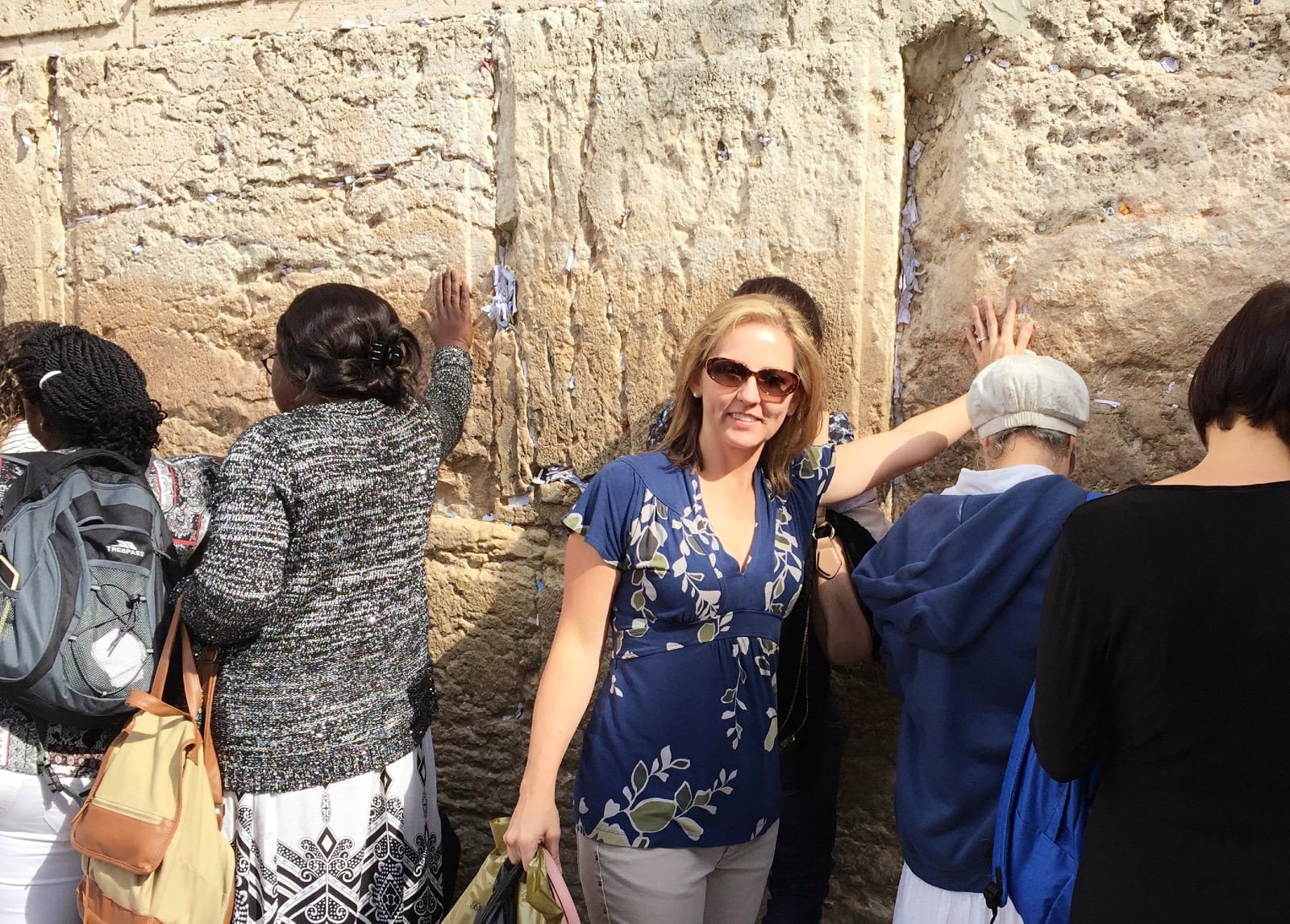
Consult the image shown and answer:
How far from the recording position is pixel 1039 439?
74.0 inches

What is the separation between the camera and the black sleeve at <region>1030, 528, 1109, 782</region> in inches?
55.9

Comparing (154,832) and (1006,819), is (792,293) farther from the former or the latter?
(154,832)

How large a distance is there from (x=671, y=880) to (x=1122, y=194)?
1912mm

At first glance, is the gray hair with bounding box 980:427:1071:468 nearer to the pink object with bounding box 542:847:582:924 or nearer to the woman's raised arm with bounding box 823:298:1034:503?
the woman's raised arm with bounding box 823:298:1034:503

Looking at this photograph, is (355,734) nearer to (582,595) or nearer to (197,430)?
(582,595)

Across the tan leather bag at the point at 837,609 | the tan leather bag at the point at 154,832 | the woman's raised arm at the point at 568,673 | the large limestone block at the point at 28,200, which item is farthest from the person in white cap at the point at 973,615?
the large limestone block at the point at 28,200

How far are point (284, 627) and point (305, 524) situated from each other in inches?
8.8

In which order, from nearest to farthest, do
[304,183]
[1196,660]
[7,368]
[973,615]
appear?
[1196,660] < [973,615] < [7,368] < [304,183]

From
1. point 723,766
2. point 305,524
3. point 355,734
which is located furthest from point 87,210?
point 723,766

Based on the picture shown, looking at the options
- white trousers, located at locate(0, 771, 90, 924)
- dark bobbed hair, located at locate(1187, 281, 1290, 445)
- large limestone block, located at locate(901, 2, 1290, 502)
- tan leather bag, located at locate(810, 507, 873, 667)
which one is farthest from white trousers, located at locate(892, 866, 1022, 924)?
white trousers, located at locate(0, 771, 90, 924)

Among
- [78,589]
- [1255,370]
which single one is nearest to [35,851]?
[78,589]

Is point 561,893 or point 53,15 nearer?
point 561,893

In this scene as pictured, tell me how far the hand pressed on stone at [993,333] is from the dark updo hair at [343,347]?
4.60ft

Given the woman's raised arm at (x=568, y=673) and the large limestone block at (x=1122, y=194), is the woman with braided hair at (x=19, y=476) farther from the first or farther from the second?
the large limestone block at (x=1122, y=194)
